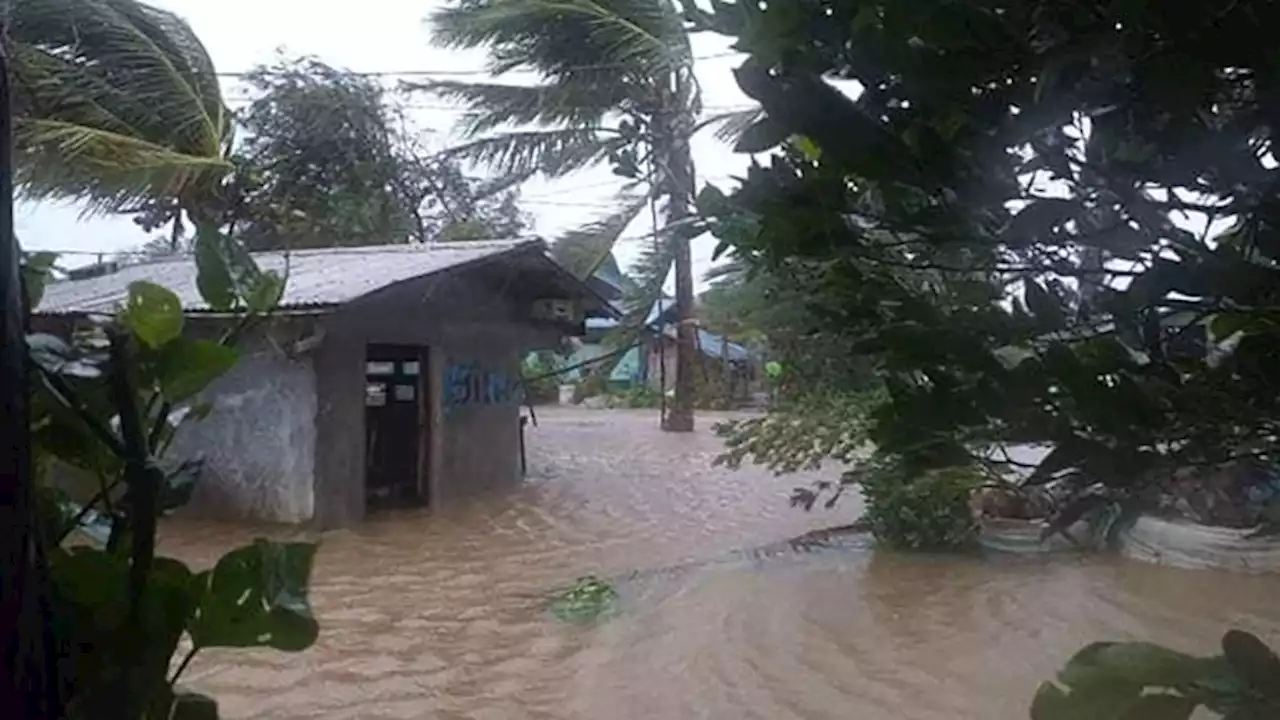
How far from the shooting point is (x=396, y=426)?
19.9ft

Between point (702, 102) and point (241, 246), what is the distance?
5.92 meters

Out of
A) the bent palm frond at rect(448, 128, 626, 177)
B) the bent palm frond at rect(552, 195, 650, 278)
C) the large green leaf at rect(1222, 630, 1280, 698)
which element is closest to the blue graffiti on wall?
the bent palm frond at rect(552, 195, 650, 278)

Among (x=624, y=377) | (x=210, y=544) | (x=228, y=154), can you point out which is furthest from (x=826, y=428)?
(x=624, y=377)

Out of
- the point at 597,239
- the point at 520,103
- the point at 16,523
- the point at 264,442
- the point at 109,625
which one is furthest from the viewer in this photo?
the point at 597,239

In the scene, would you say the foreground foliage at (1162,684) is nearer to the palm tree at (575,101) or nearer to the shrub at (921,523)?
the shrub at (921,523)

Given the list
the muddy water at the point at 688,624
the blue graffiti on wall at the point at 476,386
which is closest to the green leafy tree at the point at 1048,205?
the muddy water at the point at 688,624

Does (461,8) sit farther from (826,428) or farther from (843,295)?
(843,295)

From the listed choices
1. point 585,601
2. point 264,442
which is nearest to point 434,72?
point 264,442

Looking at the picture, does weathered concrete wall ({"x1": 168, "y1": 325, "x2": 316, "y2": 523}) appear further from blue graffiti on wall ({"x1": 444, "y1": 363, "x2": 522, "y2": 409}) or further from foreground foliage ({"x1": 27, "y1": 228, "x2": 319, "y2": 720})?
foreground foliage ({"x1": 27, "y1": 228, "x2": 319, "y2": 720})

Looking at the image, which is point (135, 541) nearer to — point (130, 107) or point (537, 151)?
point (130, 107)

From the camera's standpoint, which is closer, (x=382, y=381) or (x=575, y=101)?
(x=382, y=381)

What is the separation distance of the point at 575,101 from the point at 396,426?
2660 mm

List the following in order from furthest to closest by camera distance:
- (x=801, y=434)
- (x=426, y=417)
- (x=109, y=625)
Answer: (x=426, y=417) < (x=801, y=434) < (x=109, y=625)

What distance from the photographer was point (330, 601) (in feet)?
12.4
